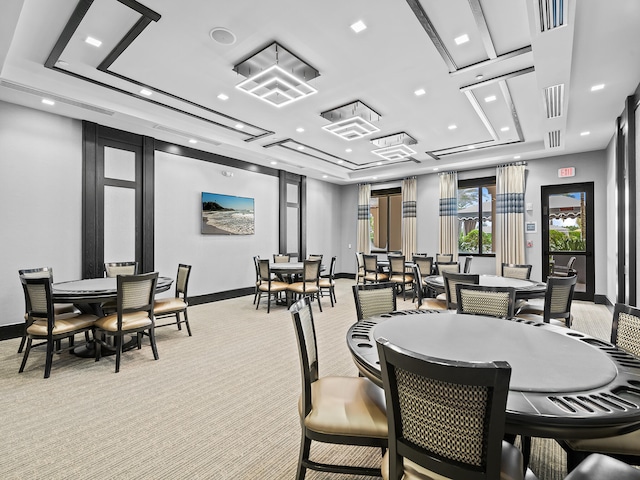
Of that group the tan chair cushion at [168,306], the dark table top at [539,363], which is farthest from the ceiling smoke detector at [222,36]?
the tan chair cushion at [168,306]

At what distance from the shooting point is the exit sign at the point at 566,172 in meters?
6.99

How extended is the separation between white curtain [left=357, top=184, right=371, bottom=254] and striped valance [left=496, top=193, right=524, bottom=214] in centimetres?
383

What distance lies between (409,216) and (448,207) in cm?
114

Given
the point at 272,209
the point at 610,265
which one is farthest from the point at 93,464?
the point at 610,265

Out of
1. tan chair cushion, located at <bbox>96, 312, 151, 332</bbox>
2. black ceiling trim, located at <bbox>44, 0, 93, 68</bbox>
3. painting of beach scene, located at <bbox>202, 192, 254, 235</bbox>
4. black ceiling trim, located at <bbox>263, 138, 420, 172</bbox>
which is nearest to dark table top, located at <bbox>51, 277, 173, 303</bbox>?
tan chair cushion, located at <bbox>96, 312, 151, 332</bbox>

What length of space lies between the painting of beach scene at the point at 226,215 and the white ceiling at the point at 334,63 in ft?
4.49

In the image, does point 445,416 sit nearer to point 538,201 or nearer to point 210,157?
point 210,157

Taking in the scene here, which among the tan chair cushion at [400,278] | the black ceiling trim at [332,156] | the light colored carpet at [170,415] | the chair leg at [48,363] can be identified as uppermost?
the black ceiling trim at [332,156]

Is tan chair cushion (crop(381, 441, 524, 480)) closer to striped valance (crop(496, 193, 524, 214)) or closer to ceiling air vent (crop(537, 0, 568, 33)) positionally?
ceiling air vent (crop(537, 0, 568, 33))

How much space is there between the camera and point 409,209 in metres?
9.33

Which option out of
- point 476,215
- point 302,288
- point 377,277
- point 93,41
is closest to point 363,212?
point 476,215

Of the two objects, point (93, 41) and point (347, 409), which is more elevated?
point (93, 41)

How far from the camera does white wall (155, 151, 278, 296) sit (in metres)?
6.17

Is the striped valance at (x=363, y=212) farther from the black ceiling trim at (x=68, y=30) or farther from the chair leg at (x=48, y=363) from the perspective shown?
the chair leg at (x=48, y=363)
